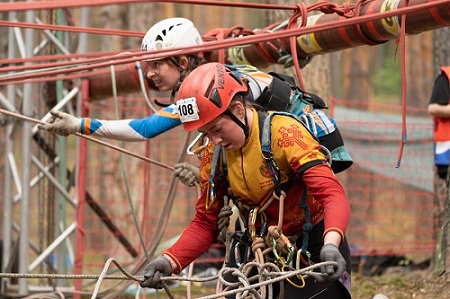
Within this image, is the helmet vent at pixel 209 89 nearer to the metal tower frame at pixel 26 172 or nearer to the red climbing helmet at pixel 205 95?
the red climbing helmet at pixel 205 95

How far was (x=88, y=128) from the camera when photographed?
5.52 meters

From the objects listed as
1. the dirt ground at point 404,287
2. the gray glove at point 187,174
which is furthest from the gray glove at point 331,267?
the dirt ground at point 404,287

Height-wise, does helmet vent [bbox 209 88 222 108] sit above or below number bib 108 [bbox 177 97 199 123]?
above

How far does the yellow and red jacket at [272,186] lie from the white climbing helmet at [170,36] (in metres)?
Answer: 1.25

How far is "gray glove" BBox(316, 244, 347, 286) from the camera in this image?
12.0ft

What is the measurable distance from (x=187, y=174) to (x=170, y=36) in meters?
0.82

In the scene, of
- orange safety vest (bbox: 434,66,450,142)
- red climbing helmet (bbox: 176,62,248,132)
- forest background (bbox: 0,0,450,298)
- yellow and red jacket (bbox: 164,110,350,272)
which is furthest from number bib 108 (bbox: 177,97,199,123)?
orange safety vest (bbox: 434,66,450,142)

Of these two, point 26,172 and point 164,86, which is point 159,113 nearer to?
point 164,86

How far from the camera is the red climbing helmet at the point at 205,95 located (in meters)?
4.01

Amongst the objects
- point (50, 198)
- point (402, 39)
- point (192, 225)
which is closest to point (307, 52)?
point (402, 39)

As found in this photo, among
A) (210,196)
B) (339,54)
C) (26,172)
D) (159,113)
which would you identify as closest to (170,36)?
(159,113)

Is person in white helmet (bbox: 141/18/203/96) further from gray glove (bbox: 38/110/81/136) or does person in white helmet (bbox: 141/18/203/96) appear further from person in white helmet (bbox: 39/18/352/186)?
gray glove (bbox: 38/110/81/136)

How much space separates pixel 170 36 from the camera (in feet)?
18.3

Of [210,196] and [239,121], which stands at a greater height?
[239,121]
